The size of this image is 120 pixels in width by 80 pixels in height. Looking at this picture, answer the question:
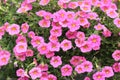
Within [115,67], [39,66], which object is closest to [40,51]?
[39,66]

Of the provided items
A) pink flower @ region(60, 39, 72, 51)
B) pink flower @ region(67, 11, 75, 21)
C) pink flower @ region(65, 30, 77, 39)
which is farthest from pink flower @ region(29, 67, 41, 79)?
pink flower @ region(67, 11, 75, 21)

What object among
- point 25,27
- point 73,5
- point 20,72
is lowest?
point 20,72

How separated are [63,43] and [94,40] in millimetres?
242

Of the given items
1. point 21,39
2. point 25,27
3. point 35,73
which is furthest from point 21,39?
point 35,73

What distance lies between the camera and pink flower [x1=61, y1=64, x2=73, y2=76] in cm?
313

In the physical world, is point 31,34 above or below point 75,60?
above

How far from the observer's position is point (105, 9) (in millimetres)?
3379

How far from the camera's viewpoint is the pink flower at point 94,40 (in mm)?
3145

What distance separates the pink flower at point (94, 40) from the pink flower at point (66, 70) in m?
0.25

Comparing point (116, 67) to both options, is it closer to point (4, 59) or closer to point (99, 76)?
point (99, 76)

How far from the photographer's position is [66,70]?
10.3ft

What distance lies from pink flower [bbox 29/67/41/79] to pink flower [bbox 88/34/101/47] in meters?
0.45

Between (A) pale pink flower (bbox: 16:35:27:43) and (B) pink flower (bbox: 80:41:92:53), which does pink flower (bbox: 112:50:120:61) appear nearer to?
(B) pink flower (bbox: 80:41:92:53)

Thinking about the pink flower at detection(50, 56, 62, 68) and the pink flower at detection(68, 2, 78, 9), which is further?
the pink flower at detection(68, 2, 78, 9)
